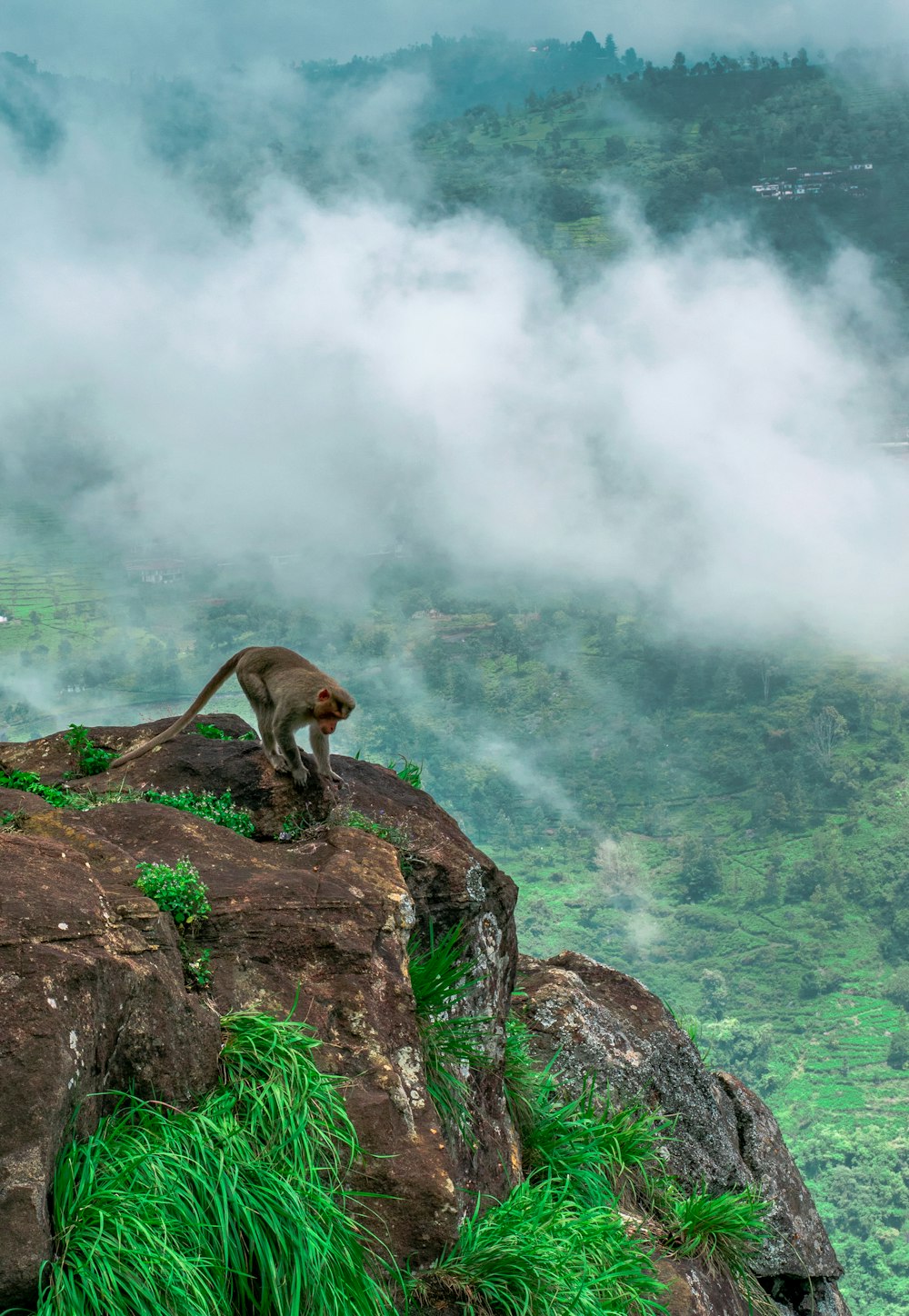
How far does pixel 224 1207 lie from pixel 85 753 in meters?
5.65

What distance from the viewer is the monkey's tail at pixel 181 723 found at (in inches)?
367

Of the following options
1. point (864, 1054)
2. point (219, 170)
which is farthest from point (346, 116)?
point (864, 1054)

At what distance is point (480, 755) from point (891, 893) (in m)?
49.3

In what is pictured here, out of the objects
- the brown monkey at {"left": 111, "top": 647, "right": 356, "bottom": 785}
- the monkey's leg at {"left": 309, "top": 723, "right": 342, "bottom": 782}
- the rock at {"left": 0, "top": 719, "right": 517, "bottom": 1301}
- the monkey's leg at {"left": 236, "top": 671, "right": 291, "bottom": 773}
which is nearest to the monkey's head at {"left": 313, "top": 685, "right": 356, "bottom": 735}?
the brown monkey at {"left": 111, "top": 647, "right": 356, "bottom": 785}

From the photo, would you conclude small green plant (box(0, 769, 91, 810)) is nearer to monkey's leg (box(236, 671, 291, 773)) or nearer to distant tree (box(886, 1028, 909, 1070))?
monkey's leg (box(236, 671, 291, 773))

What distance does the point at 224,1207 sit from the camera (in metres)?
4.71

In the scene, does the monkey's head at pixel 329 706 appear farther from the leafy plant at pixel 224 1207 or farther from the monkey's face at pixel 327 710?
the leafy plant at pixel 224 1207

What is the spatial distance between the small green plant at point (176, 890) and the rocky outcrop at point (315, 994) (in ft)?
0.35

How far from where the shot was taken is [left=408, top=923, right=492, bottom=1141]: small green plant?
6.80 metres

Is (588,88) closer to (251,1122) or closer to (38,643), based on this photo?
(38,643)

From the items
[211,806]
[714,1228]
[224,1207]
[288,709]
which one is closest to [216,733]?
[288,709]

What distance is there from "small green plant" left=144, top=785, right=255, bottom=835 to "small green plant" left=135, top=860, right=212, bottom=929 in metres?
2.20

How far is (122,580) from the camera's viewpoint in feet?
416

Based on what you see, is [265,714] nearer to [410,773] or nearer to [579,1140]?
[410,773]
